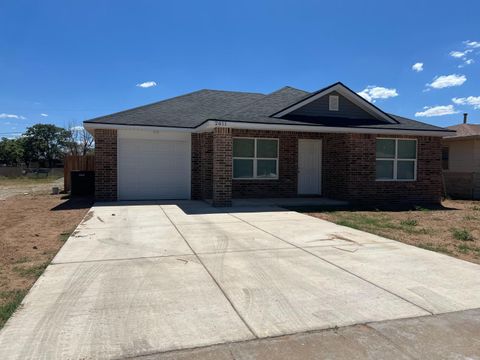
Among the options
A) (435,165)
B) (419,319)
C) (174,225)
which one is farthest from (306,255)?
(435,165)

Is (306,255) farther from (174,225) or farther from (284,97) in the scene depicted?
(284,97)

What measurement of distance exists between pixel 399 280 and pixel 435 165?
37.8 ft

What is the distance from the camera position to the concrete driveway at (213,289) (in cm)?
351

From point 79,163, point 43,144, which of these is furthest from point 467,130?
point 43,144

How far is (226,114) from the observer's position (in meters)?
13.2

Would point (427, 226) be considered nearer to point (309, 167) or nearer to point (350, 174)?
point (350, 174)

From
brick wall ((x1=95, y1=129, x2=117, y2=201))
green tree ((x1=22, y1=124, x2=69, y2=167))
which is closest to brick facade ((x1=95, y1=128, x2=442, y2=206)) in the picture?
brick wall ((x1=95, y1=129, x2=117, y2=201))

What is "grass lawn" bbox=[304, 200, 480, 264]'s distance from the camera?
7410mm

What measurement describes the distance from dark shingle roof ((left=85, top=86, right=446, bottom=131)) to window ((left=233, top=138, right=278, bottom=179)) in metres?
1.36

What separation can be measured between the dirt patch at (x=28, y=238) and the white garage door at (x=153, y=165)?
1976mm

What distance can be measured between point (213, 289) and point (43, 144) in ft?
244

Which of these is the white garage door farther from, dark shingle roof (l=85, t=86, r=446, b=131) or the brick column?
the brick column

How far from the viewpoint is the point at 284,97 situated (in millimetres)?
16359

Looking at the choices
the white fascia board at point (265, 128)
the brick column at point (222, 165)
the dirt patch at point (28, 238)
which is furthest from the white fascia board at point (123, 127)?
the dirt patch at point (28, 238)
